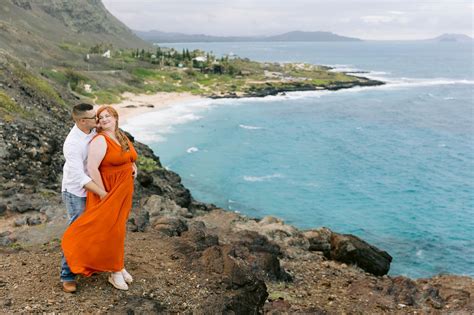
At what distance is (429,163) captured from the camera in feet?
133

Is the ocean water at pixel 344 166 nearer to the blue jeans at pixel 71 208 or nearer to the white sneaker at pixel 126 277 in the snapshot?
the white sneaker at pixel 126 277

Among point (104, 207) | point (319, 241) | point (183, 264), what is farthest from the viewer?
point (319, 241)

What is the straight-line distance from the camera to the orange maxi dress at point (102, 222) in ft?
21.2

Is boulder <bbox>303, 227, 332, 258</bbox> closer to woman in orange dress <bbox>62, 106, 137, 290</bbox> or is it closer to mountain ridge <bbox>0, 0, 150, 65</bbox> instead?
woman in orange dress <bbox>62, 106, 137, 290</bbox>

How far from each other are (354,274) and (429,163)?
1186 inches

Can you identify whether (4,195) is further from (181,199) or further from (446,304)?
(446,304)

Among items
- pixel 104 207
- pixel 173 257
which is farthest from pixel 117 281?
pixel 173 257

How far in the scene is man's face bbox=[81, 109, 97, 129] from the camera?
625cm

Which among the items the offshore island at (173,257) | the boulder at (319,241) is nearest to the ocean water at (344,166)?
the boulder at (319,241)

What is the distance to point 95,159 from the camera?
20.4 feet

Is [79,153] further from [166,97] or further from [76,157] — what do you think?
[166,97]

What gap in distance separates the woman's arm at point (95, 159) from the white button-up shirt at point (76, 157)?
0.29 ft

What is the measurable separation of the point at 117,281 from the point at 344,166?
34.4 m

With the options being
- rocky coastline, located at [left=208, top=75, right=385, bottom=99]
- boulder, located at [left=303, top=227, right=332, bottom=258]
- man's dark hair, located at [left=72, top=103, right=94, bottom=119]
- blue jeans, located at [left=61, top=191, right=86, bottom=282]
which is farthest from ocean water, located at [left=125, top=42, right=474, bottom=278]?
→ man's dark hair, located at [left=72, top=103, right=94, bottom=119]
